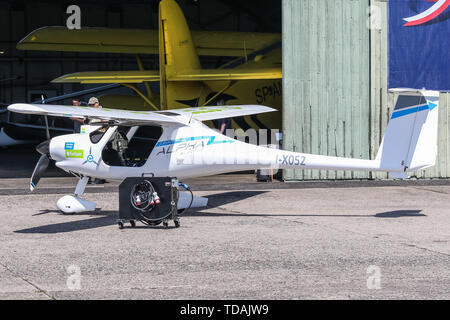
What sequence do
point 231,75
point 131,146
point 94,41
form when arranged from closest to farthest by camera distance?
point 131,146, point 231,75, point 94,41

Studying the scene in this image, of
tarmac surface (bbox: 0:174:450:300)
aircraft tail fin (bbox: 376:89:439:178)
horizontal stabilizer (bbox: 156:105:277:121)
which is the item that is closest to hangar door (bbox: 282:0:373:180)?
tarmac surface (bbox: 0:174:450:300)

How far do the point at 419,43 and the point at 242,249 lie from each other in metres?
10.2

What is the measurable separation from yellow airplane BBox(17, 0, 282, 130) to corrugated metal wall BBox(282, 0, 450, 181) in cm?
95

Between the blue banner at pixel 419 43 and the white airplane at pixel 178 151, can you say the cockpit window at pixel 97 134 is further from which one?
the blue banner at pixel 419 43

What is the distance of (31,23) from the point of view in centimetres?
3469

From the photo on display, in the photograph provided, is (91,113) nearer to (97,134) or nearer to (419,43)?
(97,134)

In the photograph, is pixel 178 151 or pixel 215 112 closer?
pixel 178 151

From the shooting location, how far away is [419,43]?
17.2 m

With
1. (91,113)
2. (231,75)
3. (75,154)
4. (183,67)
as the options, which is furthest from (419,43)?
(91,113)

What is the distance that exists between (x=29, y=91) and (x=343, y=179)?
22.1 m

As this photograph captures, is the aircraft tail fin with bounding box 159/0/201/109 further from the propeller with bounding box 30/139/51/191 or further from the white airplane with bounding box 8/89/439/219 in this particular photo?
the propeller with bounding box 30/139/51/191

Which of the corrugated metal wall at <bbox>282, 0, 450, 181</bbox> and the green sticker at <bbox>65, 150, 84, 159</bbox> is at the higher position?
the corrugated metal wall at <bbox>282, 0, 450, 181</bbox>

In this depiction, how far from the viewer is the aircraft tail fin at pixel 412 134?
1050 cm

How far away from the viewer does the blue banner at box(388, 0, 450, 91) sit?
17141 millimetres
